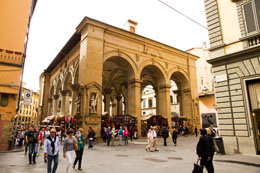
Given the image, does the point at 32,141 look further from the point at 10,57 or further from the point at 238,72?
the point at 238,72

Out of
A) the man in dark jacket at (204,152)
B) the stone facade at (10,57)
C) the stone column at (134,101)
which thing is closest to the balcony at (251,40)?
the man in dark jacket at (204,152)

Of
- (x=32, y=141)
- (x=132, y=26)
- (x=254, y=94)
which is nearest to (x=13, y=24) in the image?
(x=32, y=141)

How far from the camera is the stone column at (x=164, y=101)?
2311cm

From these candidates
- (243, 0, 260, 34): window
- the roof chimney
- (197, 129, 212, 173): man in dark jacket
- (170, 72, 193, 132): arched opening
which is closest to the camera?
(197, 129, 212, 173): man in dark jacket

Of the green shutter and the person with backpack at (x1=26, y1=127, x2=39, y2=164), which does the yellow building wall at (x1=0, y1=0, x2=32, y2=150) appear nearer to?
the person with backpack at (x1=26, y1=127, x2=39, y2=164)

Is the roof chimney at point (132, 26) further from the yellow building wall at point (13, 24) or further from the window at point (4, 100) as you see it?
the window at point (4, 100)

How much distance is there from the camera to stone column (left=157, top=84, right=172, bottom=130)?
910 inches

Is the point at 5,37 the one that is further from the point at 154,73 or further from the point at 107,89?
the point at 154,73

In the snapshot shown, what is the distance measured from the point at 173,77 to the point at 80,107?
16.0 meters

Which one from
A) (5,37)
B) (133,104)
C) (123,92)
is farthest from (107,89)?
(5,37)

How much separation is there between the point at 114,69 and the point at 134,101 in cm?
655

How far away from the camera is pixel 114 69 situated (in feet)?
81.3

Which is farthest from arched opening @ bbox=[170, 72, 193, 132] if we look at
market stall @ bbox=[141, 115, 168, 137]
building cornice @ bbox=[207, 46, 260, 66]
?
building cornice @ bbox=[207, 46, 260, 66]

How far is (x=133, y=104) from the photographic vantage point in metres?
20.4
